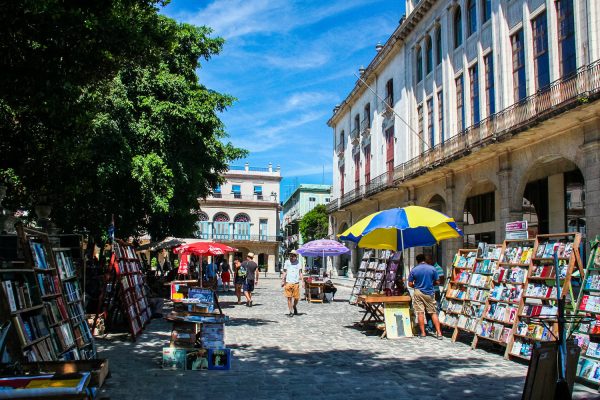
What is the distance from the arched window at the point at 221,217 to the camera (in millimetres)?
65312

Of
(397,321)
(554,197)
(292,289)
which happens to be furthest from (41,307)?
(554,197)

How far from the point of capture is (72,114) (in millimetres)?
8320

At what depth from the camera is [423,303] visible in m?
11.2

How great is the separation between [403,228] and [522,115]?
8.52 metres

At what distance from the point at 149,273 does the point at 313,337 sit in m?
14.6

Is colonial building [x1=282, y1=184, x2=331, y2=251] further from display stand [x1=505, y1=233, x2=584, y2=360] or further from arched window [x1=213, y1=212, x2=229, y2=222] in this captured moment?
display stand [x1=505, y1=233, x2=584, y2=360]

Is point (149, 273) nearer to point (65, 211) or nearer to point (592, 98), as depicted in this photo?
point (65, 211)

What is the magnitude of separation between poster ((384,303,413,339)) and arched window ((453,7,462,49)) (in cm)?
1515

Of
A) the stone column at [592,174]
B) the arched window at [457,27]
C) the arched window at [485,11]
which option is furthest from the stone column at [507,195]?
the arched window at [457,27]

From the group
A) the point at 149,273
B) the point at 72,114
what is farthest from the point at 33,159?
the point at 149,273

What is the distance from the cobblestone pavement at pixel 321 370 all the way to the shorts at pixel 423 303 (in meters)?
0.58

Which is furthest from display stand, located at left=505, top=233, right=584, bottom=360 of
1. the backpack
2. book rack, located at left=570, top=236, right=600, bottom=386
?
the backpack

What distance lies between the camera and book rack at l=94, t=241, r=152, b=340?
10.7 meters

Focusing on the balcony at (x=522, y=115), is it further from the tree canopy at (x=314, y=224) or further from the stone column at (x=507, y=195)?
the tree canopy at (x=314, y=224)
